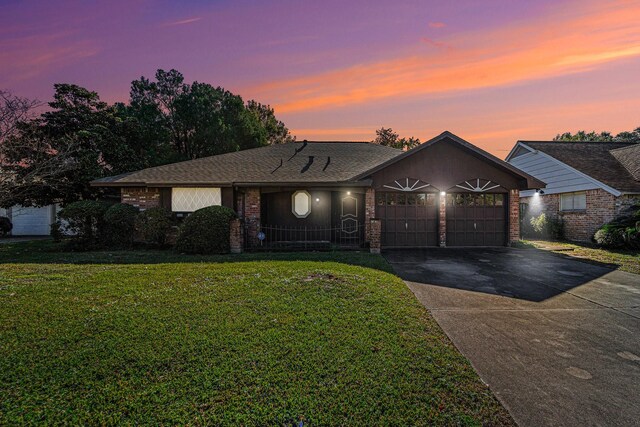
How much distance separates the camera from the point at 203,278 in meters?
6.97

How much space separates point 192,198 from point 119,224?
282 cm

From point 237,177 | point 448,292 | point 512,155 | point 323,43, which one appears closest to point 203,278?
point 448,292

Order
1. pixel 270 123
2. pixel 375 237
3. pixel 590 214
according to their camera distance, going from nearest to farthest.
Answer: pixel 375 237 → pixel 590 214 → pixel 270 123

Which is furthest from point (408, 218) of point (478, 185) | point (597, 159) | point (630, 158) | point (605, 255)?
point (630, 158)

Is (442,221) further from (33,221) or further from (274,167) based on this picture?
(33,221)

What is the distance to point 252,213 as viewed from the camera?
12586mm

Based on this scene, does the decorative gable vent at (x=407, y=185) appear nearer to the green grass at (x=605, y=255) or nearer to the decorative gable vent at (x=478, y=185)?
the decorative gable vent at (x=478, y=185)

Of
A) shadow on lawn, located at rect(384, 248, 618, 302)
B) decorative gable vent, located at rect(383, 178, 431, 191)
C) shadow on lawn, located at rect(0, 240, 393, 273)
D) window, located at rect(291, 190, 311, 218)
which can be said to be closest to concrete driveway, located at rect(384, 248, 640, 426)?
shadow on lawn, located at rect(384, 248, 618, 302)

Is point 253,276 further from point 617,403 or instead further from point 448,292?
point 617,403

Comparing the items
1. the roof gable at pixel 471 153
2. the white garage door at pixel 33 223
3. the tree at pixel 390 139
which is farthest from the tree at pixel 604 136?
the white garage door at pixel 33 223

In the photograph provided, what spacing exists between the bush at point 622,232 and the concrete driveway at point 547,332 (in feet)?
16.2

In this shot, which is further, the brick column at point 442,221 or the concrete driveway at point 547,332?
the brick column at point 442,221

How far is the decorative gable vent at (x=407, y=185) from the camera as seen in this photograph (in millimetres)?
12648

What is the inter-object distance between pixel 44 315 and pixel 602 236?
17997 millimetres
